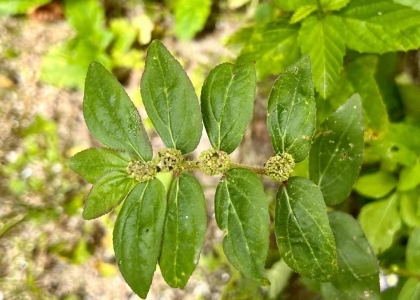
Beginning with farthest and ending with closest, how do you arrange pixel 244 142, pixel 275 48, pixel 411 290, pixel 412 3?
pixel 244 142, pixel 275 48, pixel 411 290, pixel 412 3

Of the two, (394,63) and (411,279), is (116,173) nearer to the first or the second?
(411,279)

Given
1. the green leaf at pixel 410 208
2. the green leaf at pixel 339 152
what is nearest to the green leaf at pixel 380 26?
the green leaf at pixel 339 152

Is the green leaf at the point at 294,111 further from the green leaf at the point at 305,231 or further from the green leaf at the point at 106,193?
the green leaf at the point at 106,193

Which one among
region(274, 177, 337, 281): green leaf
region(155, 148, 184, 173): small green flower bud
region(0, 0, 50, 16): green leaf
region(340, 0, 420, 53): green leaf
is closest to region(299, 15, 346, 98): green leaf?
region(340, 0, 420, 53): green leaf

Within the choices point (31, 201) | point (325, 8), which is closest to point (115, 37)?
point (31, 201)

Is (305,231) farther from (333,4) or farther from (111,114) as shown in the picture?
(333,4)

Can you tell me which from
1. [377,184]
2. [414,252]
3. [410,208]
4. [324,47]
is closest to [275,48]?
[324,47]
